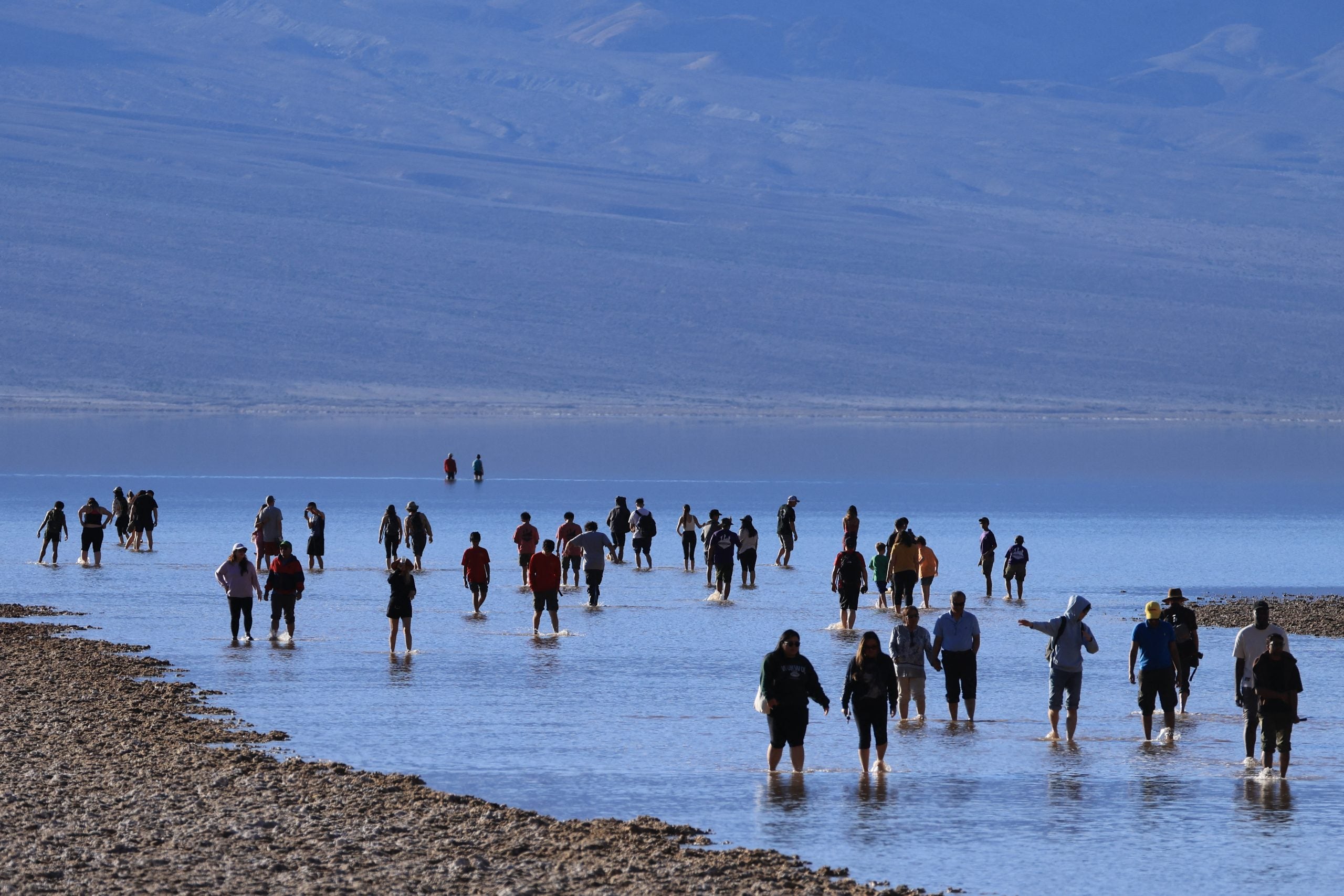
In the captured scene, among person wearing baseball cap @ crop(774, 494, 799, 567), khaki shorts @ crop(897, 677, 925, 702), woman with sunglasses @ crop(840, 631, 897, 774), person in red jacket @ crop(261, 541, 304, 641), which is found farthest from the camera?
person wearing baseball cap @ crop(774, 494, 799, 567)

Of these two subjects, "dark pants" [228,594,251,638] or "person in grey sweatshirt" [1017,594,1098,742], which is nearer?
"person in grey sweatshirt" [1017,594,1098,742]

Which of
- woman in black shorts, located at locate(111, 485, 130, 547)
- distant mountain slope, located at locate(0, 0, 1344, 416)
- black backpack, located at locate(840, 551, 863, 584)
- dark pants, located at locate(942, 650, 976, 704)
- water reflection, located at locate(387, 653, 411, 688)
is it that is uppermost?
distant mountain slope, located at locate(0, 0, 1344, 416)

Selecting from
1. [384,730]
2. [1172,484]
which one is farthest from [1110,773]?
[1172,484]

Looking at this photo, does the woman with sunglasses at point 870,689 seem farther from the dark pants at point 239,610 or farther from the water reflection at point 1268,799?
the dark pants at point 239,610

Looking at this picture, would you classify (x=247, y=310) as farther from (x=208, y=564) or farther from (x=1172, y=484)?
(x=208, y=564)

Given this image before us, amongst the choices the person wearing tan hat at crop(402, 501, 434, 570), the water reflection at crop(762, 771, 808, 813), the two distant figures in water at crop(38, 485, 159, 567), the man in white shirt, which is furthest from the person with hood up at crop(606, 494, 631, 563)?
the man in white shirt

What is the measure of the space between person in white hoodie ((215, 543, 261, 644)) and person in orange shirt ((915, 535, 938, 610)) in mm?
8741

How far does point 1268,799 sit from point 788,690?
3.49 m

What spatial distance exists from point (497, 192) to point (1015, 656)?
573ft

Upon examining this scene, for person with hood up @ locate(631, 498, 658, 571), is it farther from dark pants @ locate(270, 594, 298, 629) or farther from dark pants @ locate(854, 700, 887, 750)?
dark pants @ locate(854, 700, 887, 750)

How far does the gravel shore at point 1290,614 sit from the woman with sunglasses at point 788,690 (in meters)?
12.6

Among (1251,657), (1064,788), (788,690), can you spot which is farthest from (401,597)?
(1251,657)

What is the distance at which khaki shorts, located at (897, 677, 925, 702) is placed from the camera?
1738cm

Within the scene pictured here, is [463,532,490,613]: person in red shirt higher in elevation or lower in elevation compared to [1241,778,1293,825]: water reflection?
higher
